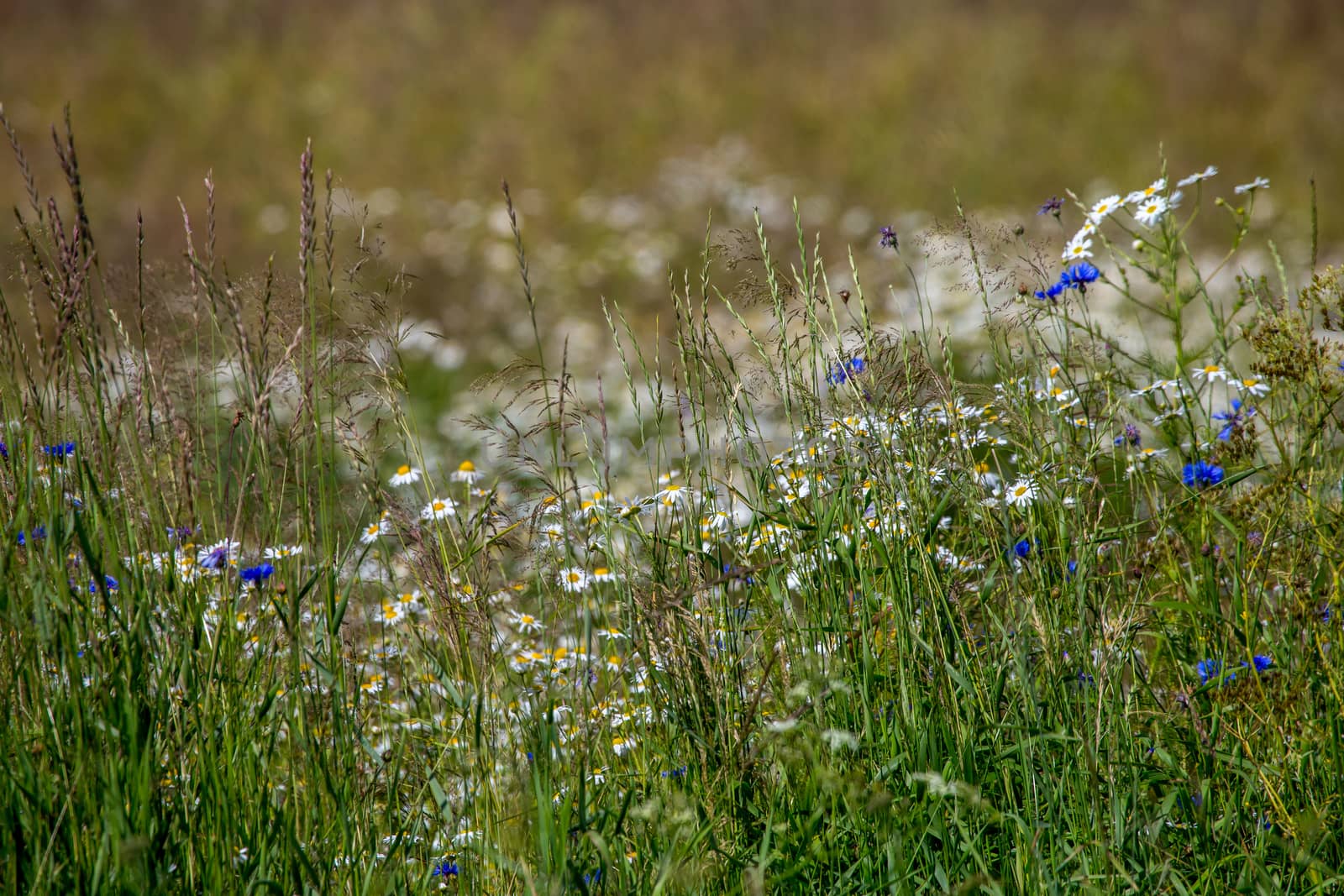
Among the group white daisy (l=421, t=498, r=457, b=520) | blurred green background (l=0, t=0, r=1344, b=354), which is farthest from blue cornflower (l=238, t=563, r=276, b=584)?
blurred green background (l=0, t=0, r=1344, b=354)

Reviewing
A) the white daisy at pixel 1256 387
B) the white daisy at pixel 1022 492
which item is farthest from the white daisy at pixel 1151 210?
the white daisy at pixel 1022 492

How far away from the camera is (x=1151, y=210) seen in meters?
2.30

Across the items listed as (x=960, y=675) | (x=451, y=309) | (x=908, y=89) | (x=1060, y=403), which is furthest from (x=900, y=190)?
(x=960, y=675)

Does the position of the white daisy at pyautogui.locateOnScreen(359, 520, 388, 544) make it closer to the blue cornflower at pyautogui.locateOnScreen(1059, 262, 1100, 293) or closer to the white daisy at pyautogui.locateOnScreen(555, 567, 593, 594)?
the white daisy at pyautogui.locateOnScreen(555, 567, 593, 594)

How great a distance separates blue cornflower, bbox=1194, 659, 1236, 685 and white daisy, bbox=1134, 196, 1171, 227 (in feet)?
2.90

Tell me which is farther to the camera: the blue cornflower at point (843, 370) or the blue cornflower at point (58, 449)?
the blue cornflower at point (843, 370)

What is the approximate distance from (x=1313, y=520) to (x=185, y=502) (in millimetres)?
2037

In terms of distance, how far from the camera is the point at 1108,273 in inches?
352

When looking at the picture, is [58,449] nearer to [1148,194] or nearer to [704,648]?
[704,648]

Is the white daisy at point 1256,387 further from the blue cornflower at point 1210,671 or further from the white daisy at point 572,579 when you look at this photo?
the white daisy at point 572,579

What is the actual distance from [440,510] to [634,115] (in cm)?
1035

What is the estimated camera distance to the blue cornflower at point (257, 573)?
191 centimetres

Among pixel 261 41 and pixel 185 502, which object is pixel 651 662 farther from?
pixel 261 41

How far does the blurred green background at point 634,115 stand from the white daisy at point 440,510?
640cm
